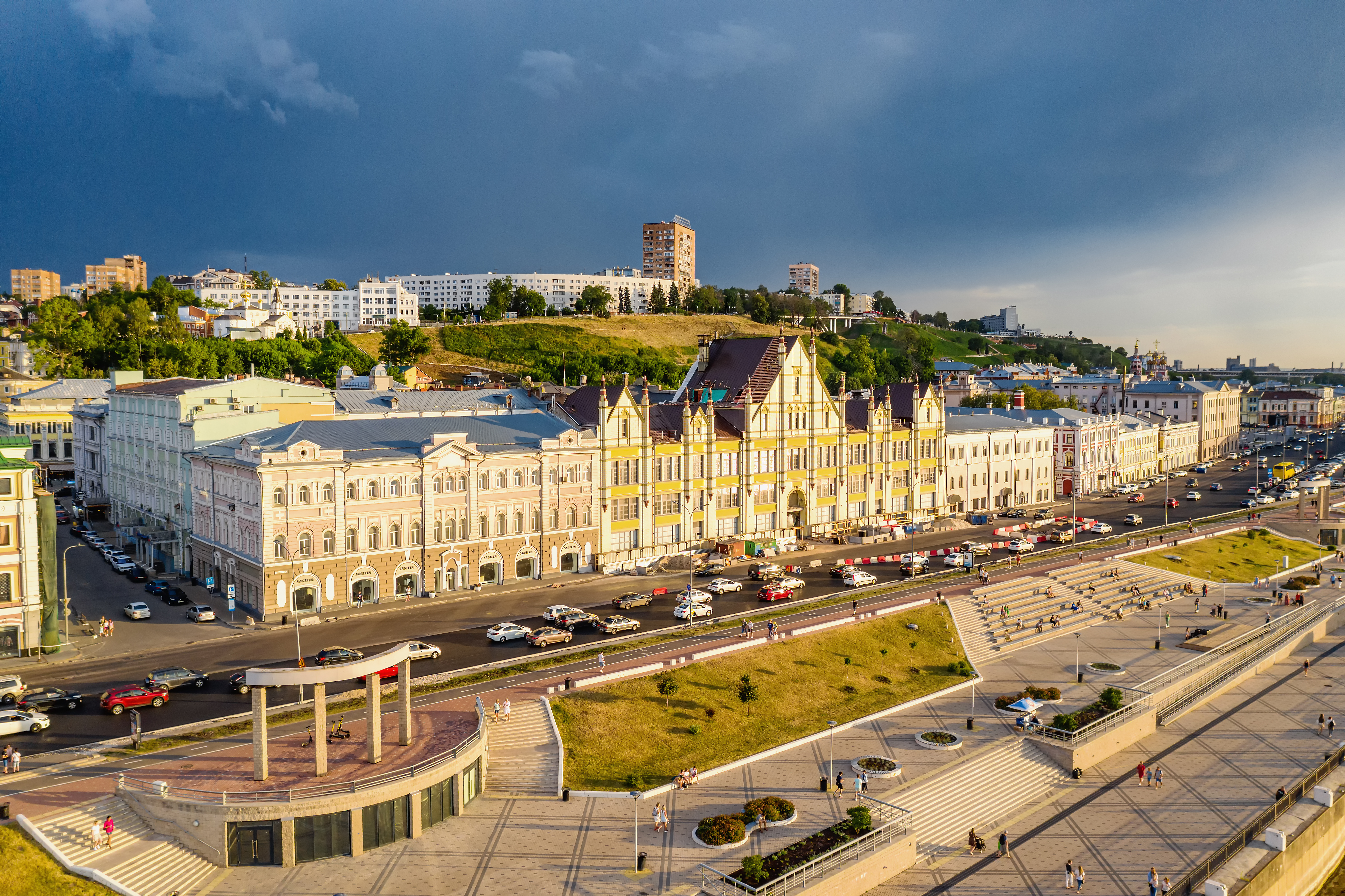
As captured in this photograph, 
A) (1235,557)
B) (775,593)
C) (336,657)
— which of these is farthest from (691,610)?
(1235,557)

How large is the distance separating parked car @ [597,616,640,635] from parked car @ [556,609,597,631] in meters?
0.64

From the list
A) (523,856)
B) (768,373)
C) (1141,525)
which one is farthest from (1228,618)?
(523,856)

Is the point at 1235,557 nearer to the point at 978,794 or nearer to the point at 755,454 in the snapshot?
the point at 755,454

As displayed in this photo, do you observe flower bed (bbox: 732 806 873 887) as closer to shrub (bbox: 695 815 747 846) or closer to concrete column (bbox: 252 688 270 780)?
shrub (bbox: 695 815 747 846)

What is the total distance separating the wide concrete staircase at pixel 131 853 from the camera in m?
33.9

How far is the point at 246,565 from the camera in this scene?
2625 inches

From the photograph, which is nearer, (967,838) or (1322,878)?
(967,838)

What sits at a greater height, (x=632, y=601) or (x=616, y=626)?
(x=632, y=601)

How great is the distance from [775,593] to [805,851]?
116ft

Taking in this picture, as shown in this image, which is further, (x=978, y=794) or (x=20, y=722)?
(x=978, y=794)

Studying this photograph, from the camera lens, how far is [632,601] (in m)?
69.6

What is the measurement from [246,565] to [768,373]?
52.3 metres

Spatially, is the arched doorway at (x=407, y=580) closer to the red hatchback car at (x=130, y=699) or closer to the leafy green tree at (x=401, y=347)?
the red hatchback car at (x=130, y=699)

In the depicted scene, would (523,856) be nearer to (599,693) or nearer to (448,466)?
(599,693)
